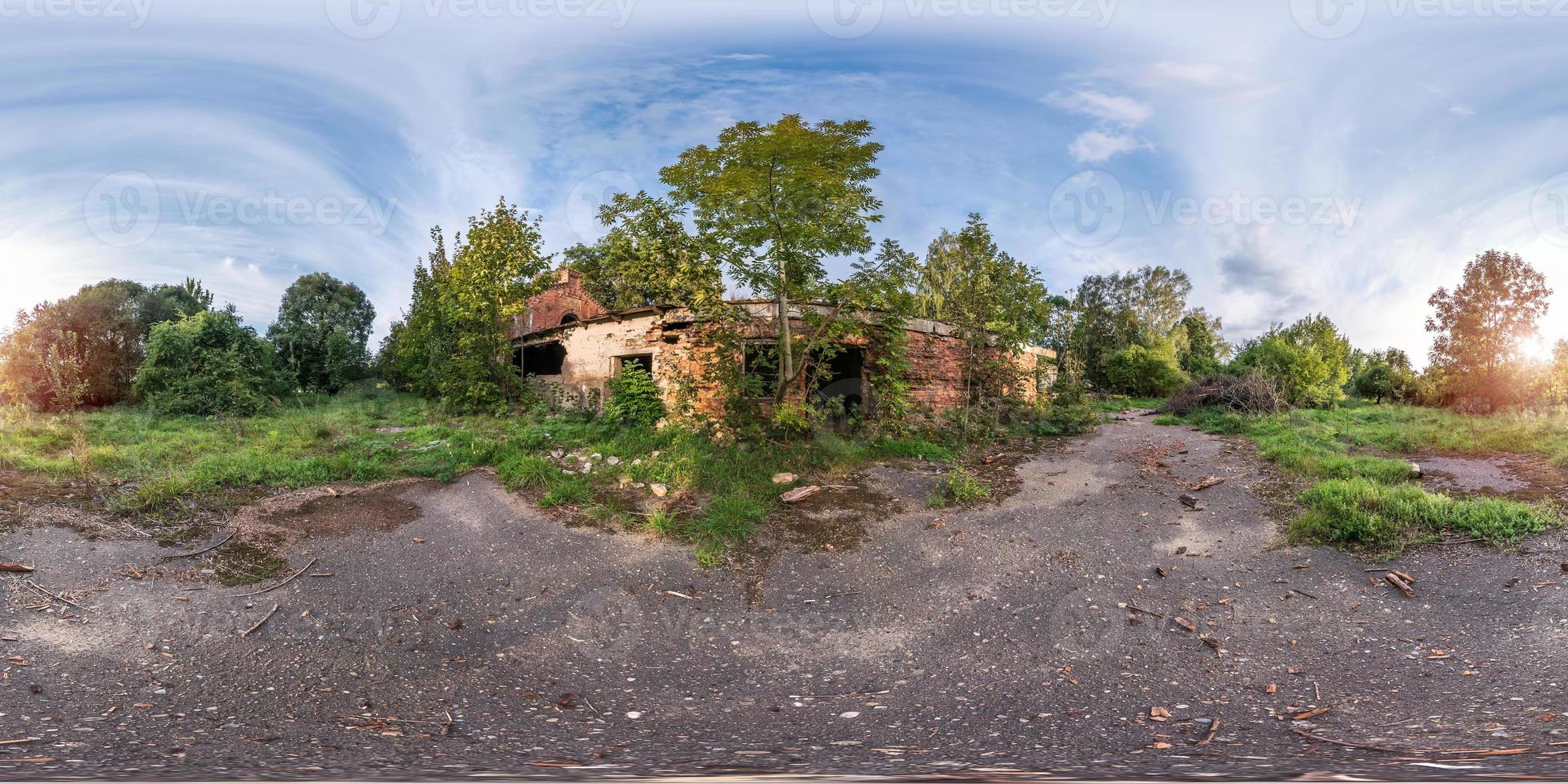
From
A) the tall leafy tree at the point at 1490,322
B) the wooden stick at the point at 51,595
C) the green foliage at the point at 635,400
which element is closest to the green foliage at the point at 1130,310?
the tall leafy tree at the point at 1490,322

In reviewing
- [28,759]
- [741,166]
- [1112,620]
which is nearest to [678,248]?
[741,166]

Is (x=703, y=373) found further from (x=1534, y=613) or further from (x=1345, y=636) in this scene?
(x=1534, y=613)

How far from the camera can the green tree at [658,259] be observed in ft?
33.7

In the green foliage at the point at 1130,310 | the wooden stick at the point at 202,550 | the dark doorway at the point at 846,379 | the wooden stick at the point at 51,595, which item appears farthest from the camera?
the green foliage at the point at 1130,310

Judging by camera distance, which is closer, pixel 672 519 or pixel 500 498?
pixel 672 519

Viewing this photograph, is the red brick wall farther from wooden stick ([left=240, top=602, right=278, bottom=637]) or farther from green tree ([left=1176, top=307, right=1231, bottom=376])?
green tree ([left=1176, top=307, right=1231, bottom=376])

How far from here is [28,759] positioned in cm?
297

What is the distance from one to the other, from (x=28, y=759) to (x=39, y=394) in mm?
17137

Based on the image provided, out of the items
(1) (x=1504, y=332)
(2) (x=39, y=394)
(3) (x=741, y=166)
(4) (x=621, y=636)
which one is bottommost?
(4) (x=621, y=636)

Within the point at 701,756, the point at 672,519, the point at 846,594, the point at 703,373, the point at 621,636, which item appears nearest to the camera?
the point at 701,756

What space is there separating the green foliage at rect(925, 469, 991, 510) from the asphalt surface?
2.37 ft

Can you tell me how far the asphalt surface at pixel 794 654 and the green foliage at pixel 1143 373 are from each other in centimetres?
2590

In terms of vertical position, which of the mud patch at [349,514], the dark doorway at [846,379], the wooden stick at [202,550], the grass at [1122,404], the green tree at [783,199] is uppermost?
the green tree at [783,199]

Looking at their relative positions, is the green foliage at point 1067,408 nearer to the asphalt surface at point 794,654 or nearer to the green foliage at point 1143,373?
the asphalt surface at point 794,654
